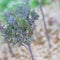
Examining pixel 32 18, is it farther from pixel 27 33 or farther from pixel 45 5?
pixel 45 5

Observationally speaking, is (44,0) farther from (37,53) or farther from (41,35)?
(37,53)

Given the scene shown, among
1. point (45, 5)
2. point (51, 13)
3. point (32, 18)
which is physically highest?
point (45, 5)

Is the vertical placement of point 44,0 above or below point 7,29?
above

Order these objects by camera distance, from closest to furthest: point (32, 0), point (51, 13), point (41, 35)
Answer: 1. point (41, 35)
2. point (51, 13)
3. point (32, 0)

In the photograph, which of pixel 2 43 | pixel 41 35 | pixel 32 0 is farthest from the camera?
pixel 32 0

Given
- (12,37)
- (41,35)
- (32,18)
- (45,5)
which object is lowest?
(12,37)

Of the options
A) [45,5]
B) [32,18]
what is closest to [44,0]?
[45,5]

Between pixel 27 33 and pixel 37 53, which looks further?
pixel 37 53

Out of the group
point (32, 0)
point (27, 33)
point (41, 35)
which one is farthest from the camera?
point (32, 0)

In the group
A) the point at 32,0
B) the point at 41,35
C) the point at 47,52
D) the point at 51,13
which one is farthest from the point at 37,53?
the point at 32,0
